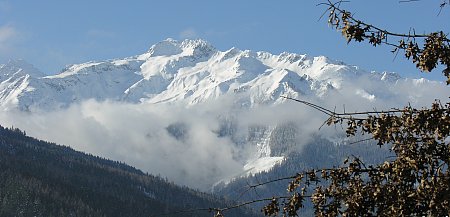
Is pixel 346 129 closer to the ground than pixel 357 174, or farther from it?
farther from it

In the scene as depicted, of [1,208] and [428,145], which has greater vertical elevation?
[1,208]

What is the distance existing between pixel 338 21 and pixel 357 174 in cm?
242

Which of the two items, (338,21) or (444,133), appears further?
(338,21)

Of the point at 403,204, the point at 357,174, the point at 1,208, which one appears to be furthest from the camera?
the point at 1,208

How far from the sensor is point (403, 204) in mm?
9352

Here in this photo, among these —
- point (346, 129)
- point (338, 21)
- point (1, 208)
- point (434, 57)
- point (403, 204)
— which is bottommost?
point (403, 204)

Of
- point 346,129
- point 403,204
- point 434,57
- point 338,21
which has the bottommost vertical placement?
point 403,204

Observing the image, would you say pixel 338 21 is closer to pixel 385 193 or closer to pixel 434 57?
pixel 434 57

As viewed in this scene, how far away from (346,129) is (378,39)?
5.00ft

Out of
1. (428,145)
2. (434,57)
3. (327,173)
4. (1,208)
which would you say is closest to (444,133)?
(428,145)

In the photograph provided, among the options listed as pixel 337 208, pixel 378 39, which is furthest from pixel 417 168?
pixel 378 39

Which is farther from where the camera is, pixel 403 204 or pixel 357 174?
pixel 357 174

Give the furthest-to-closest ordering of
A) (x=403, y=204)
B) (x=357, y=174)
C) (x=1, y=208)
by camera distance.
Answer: (x=1, y=208) → (x=357, y=174) → (x=403, y=204)

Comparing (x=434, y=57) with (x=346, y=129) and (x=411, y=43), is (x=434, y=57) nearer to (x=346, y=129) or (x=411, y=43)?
(x=411, y=43)
